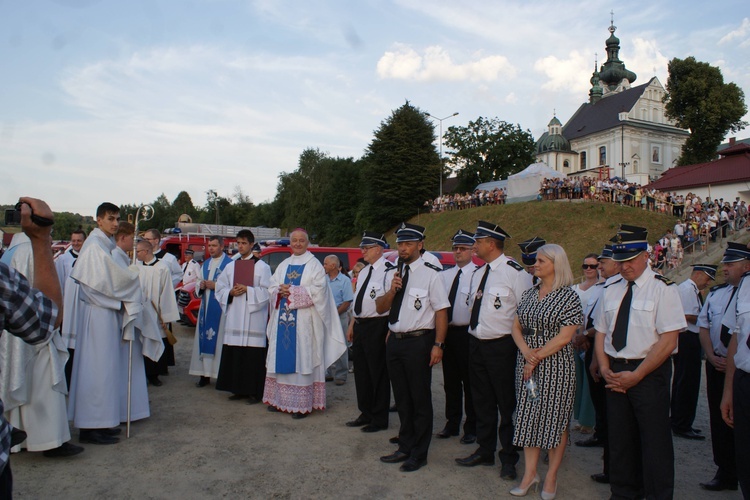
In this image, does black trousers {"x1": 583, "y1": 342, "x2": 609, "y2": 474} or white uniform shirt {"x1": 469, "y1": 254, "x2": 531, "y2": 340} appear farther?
black trousers {"x1": 583, "y1": 342, "x2": 609, "y2": 474}

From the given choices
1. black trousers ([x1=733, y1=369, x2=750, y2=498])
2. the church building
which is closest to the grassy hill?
black trousers ([x1=733, y1=369, x2=750, y2=498])

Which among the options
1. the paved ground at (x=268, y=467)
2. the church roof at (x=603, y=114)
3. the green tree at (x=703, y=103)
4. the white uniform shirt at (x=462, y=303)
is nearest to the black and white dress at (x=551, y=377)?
the paved ground at (x=268, y=467)

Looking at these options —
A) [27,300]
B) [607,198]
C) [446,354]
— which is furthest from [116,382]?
[607,198]

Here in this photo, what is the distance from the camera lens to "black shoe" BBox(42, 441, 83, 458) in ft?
16.7

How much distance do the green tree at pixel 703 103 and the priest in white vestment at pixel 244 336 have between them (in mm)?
49569

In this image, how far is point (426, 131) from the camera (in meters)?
51.8

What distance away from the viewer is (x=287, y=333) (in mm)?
6879

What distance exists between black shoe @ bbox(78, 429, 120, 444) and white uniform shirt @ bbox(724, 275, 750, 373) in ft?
18.6

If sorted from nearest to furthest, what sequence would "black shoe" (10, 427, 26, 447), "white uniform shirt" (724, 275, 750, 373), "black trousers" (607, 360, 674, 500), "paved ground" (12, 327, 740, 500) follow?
"black shoe" (10, 427, 26, 447) → "white uniform shirt" (724, 275, 750, 373) → "black trousers" (607, 360, 674, 500) → "paved ground" (12, 327, 740, 500)

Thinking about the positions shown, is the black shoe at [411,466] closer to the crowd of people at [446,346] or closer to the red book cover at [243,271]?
the crowd of people at [446,346]

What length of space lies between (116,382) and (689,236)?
23192mm

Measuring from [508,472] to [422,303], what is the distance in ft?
5.55

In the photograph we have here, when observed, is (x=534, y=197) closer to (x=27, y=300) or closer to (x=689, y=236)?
(x=689, y=236)

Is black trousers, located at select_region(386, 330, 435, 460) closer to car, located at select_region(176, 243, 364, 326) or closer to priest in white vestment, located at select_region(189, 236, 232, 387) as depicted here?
priest in white vestment, located at select_region(189, 236, 232, 387)
